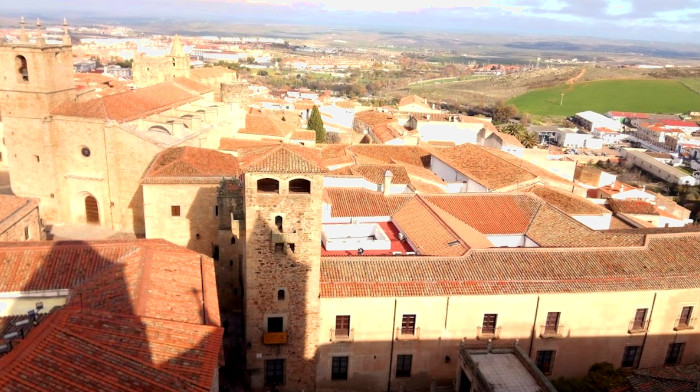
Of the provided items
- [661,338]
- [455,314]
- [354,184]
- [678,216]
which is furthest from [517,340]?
[678,216]

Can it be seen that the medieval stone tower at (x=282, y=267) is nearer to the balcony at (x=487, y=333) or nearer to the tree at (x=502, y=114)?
the balcony at (x=487, y=333)

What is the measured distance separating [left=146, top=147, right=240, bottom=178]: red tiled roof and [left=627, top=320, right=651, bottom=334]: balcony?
15.6m

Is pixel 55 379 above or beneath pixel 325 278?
above

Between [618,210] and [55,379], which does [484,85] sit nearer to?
[618,210]

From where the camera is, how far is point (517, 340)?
663 inches

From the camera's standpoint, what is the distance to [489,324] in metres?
17.5

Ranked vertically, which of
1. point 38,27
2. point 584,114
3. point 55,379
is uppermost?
point 38,27

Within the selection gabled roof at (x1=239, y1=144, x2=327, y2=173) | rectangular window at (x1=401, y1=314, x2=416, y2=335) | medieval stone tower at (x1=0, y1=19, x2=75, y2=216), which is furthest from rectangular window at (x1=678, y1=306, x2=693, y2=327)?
medieval stone tower at (x1=0, y1=19, x2=75, y2=216)

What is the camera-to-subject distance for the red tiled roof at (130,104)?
86.0 ft

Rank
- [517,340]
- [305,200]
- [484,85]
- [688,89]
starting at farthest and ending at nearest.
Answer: [484,85] < [688,89] < [517,340] < [305,200]

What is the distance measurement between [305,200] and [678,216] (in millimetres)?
29036

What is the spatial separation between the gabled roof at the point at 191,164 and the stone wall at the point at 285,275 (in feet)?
24.1

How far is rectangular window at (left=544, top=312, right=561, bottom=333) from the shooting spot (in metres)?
17.7

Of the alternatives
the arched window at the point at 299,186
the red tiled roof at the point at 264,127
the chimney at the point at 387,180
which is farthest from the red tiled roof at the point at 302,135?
the arched window at the point at 299,186
